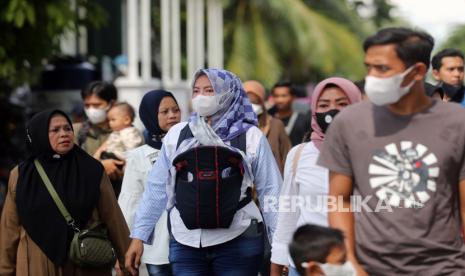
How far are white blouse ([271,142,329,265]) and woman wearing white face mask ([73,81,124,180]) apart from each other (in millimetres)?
3483

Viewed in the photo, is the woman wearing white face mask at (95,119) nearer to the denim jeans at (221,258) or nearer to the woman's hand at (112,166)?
the woman's hand at (112,166)

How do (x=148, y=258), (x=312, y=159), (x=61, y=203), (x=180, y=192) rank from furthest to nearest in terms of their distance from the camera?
1. (x=148, y=258)
2. (x=61, y=203)
3. (x=180, y=192)
4. (x=312, y=159)

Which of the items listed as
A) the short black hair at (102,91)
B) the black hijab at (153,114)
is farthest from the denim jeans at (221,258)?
the short black hair at (102,91)

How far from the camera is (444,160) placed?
13.3 feet

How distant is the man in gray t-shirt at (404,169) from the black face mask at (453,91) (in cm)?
390

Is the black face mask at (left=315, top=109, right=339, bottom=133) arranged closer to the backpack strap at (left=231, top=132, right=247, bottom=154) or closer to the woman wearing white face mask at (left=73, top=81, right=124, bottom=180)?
the backpack strap at (left=231, top=132, right=247, bottom=154)

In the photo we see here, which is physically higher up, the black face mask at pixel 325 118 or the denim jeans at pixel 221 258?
the black face mask at pixel 325 118

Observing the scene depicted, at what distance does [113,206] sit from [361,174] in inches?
99.1

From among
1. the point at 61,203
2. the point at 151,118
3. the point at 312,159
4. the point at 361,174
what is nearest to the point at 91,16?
the point at 151,118

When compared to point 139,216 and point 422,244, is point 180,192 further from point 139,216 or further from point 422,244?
point 422,244

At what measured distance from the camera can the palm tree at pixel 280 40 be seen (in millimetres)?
28594

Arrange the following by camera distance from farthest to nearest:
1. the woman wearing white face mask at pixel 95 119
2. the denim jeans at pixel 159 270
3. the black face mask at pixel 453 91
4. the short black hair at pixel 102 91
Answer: the short black hair at pixel 102 91 < the woman wearing white face mask at pixel 95 119 < the black face mask at pixel 453 91 < the denim jeans at pixel 159 270

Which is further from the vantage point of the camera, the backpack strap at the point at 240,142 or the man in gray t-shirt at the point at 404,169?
the backpack strap at the point at 240,142

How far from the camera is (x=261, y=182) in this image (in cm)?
569
